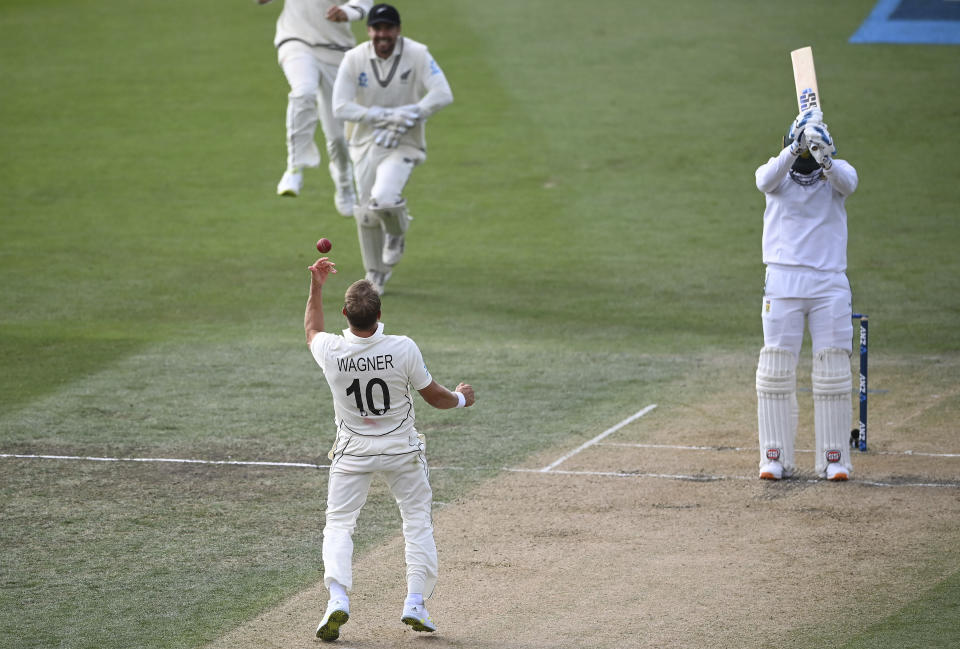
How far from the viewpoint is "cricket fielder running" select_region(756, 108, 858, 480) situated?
9.52 meters

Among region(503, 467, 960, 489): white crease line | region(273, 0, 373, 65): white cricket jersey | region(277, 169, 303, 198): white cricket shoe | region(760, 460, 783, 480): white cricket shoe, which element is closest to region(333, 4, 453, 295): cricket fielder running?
region(277, 169, 303, 198): white cricket shoe

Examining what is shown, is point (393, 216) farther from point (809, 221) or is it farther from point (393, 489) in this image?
point (393, 489)

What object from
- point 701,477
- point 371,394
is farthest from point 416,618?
point 701,477

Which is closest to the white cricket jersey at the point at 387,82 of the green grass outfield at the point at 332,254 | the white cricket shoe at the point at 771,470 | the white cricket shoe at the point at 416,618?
the green grass outfield at the point at 332,254

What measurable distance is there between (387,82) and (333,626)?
28.2ft

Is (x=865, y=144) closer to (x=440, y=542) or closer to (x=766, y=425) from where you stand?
(x=766, y=425)

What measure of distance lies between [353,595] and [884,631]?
286cm

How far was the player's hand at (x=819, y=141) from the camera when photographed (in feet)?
29.7

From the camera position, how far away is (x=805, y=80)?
983cm

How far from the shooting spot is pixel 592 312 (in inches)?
606

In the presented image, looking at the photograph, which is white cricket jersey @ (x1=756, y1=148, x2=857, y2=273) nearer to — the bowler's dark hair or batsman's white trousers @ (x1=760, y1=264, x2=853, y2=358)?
batsman's white trousers @ (x1=760, y1=264, x2=853, y2=358)

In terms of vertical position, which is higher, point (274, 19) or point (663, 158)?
→ point (274, 19)

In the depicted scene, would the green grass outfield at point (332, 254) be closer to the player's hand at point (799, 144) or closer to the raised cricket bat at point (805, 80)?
the player's hand at point (799, 144)

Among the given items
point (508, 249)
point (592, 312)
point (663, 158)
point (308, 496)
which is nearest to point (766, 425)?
point (308, 496)
